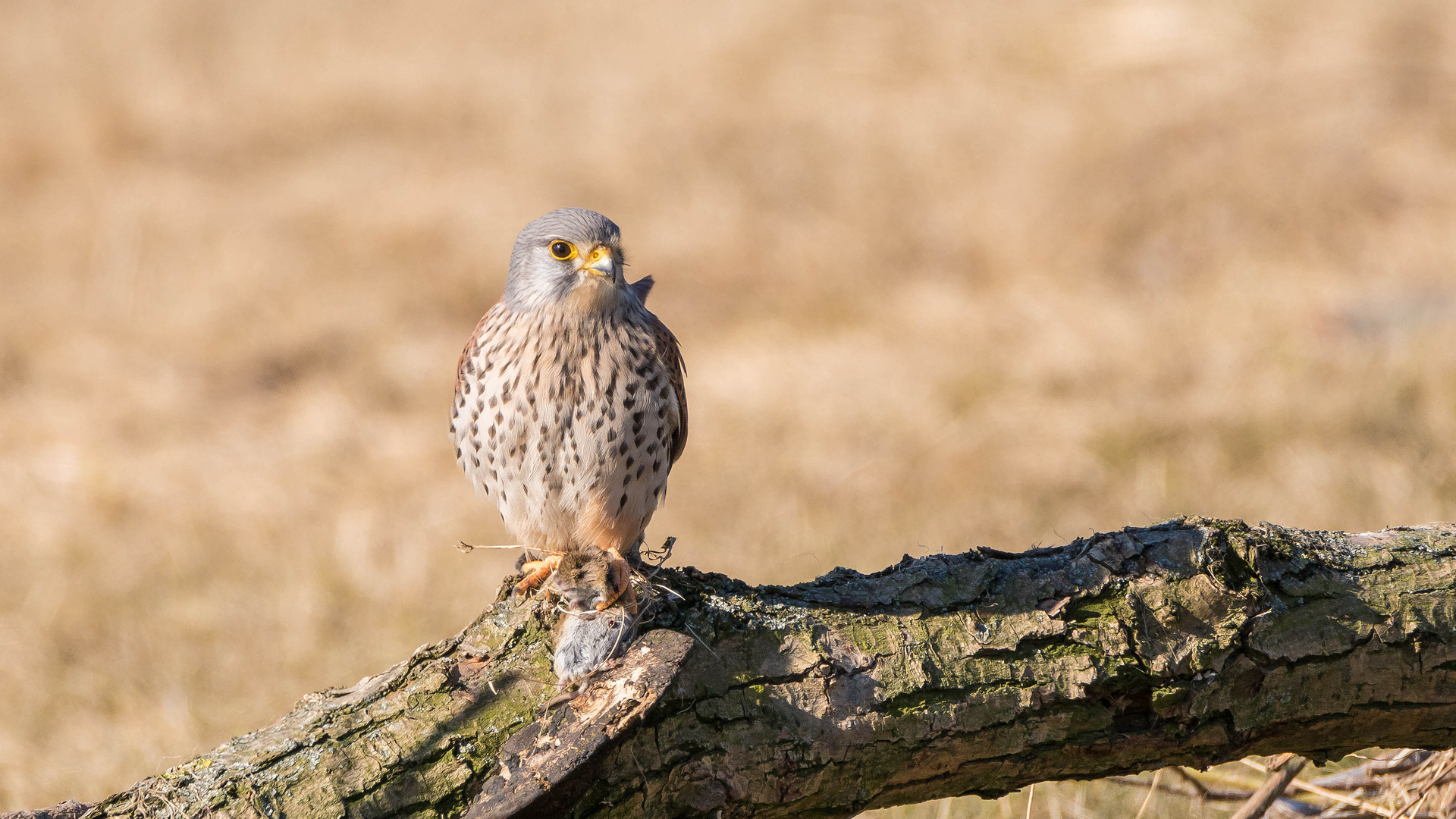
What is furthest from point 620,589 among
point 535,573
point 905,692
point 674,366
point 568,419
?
point 674,366

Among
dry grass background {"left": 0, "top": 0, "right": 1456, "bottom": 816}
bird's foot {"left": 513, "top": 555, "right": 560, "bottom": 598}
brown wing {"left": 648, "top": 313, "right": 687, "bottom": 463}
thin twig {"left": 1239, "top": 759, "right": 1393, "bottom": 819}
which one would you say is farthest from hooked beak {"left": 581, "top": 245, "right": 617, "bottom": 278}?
dry grass background {"left": 0, "top": 0, "right": 1456, "bottom": 816}

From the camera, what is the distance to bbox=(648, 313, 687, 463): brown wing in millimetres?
3627

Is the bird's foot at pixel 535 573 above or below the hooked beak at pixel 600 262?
below

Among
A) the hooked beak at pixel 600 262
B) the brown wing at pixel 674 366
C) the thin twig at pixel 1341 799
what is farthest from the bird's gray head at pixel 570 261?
the thin twig at pixel 1341 799

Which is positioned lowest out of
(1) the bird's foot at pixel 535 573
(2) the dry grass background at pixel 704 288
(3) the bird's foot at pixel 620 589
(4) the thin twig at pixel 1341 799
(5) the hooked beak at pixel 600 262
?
(4) the thin twig at pixel 1341 799

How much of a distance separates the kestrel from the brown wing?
0.02 meters

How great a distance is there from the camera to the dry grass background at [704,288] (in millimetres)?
6414

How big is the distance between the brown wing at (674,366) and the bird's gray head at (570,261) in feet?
0.61

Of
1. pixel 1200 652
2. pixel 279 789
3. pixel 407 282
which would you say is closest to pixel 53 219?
pixel 407 282

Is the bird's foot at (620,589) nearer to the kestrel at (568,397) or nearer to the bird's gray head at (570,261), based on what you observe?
the kestrel at (568,397)

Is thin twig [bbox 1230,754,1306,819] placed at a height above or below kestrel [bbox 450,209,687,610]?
below

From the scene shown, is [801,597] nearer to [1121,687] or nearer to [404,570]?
[1121,687]

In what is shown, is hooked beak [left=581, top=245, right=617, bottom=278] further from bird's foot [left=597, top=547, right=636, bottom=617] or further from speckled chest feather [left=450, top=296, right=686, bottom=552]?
bird's foot [left=597, top=547, right=636, bottom=617]

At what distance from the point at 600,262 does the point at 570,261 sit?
0.10 meters
